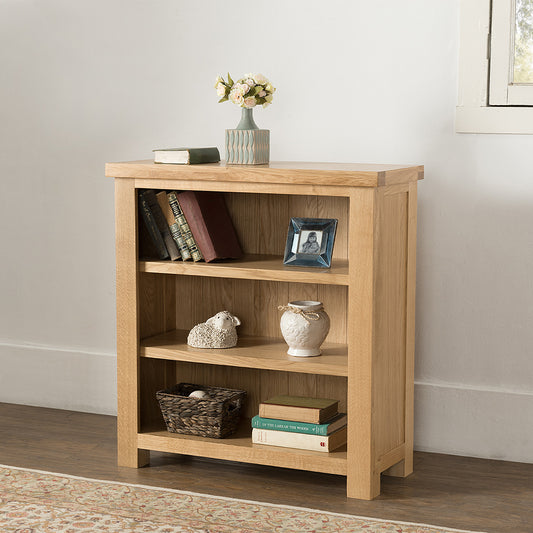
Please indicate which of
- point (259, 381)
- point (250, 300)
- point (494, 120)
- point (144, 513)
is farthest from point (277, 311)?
point (494, 120)

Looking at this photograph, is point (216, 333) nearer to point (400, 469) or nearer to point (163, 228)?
point (163, 228)

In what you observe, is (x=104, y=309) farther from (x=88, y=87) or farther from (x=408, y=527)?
(x=408, y=527)

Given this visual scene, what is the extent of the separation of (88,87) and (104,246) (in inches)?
25.5

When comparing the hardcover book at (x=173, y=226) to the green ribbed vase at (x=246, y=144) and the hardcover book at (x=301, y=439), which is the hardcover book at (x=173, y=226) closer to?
the green ribbed vase at (x=246, y=144)

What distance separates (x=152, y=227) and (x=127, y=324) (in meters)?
0.34

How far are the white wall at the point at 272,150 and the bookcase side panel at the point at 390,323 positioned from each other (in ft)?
0.98

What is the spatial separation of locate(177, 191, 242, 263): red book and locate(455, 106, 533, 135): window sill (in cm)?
88

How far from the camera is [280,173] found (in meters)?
2.71

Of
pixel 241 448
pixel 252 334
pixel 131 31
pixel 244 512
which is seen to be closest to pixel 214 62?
pixel 131 31

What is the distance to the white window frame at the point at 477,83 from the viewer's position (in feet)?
9.91

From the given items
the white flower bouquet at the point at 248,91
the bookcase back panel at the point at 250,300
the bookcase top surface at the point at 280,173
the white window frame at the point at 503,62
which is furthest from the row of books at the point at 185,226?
the white window frame at the point at 503,62

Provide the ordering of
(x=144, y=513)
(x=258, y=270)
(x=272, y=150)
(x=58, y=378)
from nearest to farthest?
(x=144, y=513) → (x=258, y=270) → (x=272, y=150) → (x=58, y=378)

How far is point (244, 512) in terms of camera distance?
103 inches

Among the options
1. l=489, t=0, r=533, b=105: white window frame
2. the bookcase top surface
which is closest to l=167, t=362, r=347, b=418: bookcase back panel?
the bookcase top surface
